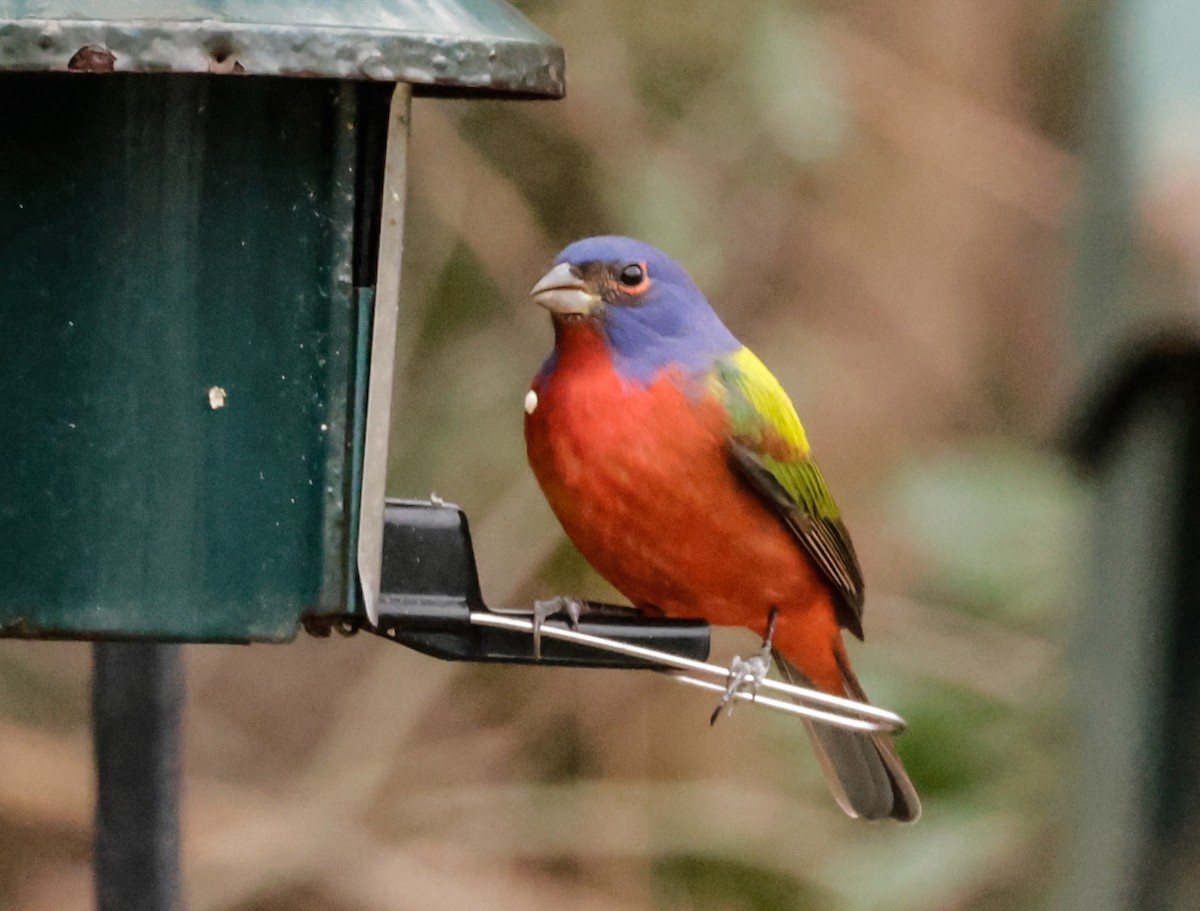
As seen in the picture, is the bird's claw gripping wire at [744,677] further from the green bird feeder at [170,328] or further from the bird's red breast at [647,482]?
the green bird feeder at [170,328]

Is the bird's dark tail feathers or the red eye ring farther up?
the red eye ring

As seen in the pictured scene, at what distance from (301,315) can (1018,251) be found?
572 cm

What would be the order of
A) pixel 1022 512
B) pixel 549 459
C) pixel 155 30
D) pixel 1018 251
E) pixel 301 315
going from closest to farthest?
pixel 155 30 → pixel 301 315 → pixel 549 459 → pixel 1022 512 → pixel 1018 251

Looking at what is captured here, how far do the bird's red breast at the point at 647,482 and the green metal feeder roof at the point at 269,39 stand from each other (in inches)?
45.7

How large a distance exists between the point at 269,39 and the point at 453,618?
1.02m

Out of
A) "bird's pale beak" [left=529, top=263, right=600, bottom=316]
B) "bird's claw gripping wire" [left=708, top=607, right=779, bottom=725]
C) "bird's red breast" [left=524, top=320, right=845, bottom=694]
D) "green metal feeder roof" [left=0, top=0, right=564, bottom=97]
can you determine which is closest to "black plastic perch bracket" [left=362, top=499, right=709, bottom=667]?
"bird's claw gripping wire" [left=708, top=607, right=779, bottom=725]

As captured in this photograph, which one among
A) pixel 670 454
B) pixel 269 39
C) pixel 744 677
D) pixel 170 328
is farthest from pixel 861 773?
pixel 269 39

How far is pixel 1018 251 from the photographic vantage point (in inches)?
340

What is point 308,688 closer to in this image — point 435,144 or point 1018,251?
point 435,144

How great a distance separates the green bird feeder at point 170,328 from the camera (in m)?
3.23

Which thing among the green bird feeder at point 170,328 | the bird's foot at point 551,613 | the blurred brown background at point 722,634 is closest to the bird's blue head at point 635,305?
the bird's foot at point 551,613

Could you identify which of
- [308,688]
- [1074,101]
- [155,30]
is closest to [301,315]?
[155,30]

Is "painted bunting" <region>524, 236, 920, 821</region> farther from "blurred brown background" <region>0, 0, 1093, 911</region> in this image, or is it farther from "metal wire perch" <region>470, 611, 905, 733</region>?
"blurred brown background" <region>0, 0, 1093, 911</region>

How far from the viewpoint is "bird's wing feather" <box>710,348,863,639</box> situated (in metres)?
4.43
